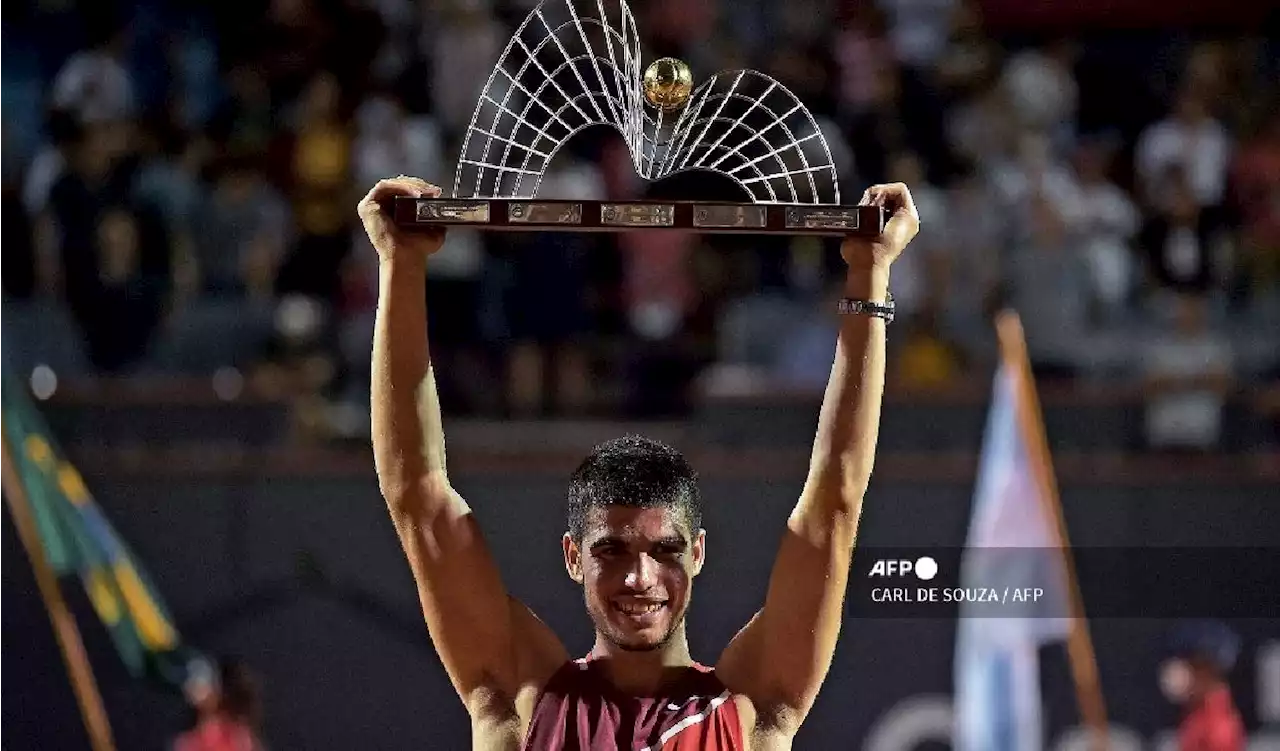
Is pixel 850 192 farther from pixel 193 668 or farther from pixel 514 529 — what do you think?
pixel 193 668

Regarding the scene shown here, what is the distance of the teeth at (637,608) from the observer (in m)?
2.99

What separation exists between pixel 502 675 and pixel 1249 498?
4.03m

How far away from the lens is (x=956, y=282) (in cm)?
741

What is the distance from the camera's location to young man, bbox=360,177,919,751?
120 inches

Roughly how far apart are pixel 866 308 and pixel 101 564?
4243mm

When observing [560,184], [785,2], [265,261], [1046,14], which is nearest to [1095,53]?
[1046,14]

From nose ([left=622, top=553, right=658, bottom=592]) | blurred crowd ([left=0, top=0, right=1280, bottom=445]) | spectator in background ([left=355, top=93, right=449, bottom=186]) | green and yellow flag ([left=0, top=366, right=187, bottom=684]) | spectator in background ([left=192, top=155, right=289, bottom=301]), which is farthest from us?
spectator in background ([left=355, top=93, right=449, bottom=186])

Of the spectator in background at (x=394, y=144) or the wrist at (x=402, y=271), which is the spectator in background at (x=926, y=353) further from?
the wrist at (x=402, y=271)

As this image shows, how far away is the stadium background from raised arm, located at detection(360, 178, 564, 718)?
11.0 feet

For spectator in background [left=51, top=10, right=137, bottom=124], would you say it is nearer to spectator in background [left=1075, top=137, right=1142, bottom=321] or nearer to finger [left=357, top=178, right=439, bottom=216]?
spectator in background [left=1075, top=137, right=1142, bottom=321]

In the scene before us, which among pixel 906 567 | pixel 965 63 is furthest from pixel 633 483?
pixel 965 63

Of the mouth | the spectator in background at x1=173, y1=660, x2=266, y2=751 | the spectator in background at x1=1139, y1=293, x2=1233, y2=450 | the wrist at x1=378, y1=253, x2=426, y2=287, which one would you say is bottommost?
the spectator in background at x1=173, y1=660, x2=266, y2=751

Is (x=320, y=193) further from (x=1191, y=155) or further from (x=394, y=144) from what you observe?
(x=1191, y=155)

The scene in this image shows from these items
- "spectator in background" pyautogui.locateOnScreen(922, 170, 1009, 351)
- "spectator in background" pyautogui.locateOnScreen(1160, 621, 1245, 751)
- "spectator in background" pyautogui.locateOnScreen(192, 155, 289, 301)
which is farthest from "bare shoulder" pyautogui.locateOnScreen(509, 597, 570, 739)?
"spectator in background" pyautogui.locateOnScreen(192, 155, 289, 301)
